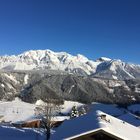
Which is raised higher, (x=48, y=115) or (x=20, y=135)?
(x=48, y=115)

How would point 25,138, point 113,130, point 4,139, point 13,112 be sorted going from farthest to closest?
1. point 13,112
2. point 25,138
3. point 4,139
4. point 113,130

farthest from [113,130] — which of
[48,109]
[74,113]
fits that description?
[74,113]

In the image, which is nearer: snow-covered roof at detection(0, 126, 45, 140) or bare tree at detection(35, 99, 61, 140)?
bare tree at detection(35, 99, 61, 140)

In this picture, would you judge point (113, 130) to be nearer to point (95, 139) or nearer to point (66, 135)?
point (95, 139)

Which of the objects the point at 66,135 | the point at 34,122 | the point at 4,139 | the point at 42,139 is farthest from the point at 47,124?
the point at 34,122

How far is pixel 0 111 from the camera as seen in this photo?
628 ft

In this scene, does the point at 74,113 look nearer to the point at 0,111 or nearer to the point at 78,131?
the point at 78,131

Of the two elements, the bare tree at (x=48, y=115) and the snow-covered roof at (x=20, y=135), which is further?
the snow-covered roof at (x=20, y=135)

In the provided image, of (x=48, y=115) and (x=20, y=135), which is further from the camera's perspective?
(x=20, y=135)

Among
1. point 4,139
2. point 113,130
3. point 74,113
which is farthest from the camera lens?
point 74,113

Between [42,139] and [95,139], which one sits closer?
[95,139]

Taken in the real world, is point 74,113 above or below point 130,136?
above

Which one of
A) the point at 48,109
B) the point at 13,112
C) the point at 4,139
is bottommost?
the point at 4,139

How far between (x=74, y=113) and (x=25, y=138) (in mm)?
31597
